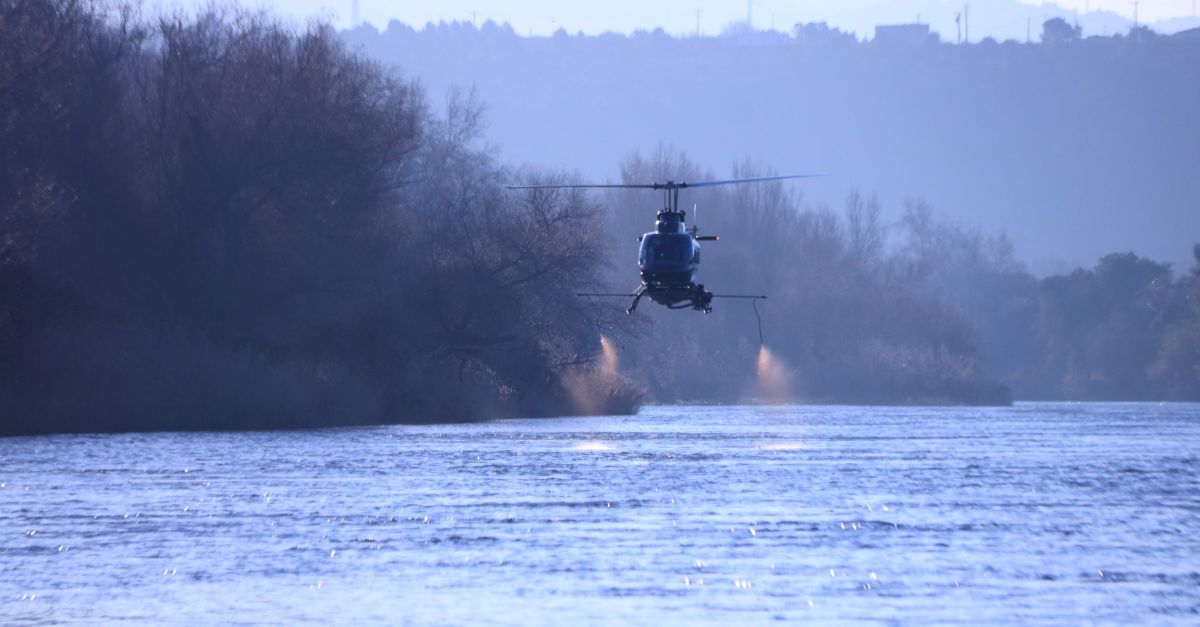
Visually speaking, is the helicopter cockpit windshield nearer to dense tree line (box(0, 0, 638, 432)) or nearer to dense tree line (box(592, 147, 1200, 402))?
dense tree line (box(0, 0, 638, 432))

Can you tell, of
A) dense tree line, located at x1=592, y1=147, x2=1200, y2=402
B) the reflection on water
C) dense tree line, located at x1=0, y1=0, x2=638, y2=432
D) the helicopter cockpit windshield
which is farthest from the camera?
the reflection on water

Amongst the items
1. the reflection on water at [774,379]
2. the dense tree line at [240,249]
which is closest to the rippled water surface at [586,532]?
the dense tree line at [240,249]

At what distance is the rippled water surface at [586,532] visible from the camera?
837 inches

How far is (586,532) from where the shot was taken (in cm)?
2797

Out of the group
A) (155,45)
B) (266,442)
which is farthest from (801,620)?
(155,45)

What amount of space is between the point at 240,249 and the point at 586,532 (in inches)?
1329

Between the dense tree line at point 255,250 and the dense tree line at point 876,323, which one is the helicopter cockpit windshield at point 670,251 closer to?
the dense tree line at point 255,250

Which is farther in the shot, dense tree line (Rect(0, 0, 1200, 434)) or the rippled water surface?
dense tree line (Rect(0, 0, 1200, 434))

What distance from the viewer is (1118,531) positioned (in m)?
28.5

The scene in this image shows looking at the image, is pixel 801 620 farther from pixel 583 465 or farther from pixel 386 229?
pixel 386 229

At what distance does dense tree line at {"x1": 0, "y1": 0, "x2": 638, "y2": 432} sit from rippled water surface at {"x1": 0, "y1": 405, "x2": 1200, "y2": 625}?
404 cm

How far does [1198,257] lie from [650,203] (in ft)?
108

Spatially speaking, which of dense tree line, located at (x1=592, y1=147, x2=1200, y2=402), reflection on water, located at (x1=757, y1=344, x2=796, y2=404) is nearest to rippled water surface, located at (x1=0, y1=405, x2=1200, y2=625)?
dense tree line, located at (x1=592, y1=147, x2=1200, y2=402)

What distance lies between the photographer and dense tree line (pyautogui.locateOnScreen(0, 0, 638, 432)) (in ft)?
169
